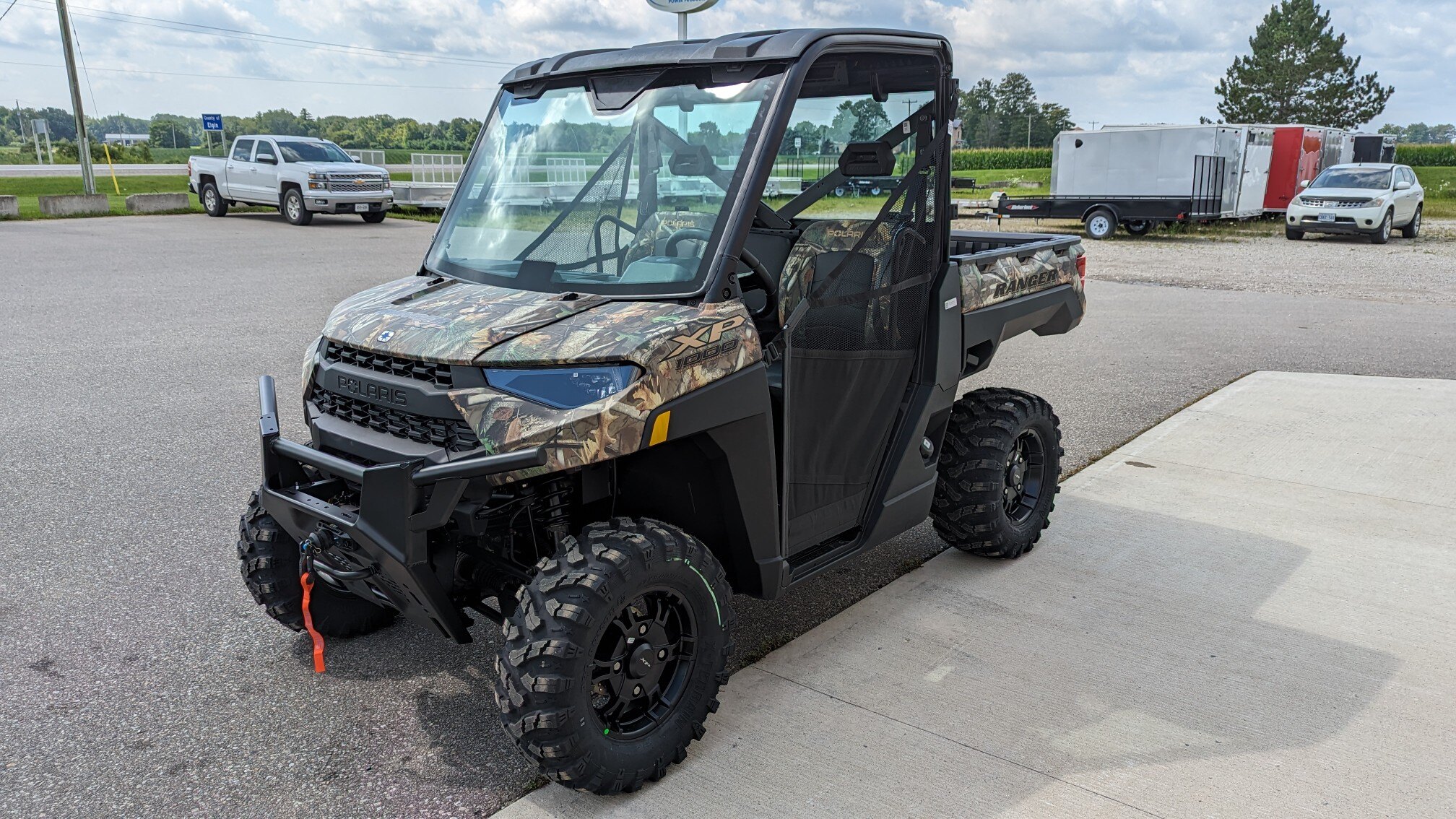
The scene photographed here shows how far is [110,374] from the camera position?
8398 millimetres

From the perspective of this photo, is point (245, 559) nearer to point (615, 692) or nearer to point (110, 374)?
point (615, 692)

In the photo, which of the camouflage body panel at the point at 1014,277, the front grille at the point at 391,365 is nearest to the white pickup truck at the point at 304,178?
the camouflage body panel at the point at 1014,277

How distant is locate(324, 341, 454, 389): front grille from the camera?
293 centimetres

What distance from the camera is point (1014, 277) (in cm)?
461

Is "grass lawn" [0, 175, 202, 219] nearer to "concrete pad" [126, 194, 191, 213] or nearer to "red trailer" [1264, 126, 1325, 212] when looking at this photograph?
"concrete pad" [126, 194, 191, 213]

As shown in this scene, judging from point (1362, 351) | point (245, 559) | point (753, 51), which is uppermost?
point (753, 51)

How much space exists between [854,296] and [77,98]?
93.2 feet

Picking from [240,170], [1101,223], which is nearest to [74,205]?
[240,170]

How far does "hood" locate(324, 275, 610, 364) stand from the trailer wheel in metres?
22.9

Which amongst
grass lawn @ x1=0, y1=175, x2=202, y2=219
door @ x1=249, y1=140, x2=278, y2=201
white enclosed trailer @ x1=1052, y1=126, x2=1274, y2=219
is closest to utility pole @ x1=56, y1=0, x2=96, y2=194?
grass lawn @ x1=0, y1=175, x2=202, y2=219

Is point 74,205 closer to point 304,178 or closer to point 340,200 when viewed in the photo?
point 304,178

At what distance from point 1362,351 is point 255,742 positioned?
395 inches

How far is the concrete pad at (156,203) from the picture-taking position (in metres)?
25.4

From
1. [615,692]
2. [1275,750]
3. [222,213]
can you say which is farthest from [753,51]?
[222,213]
